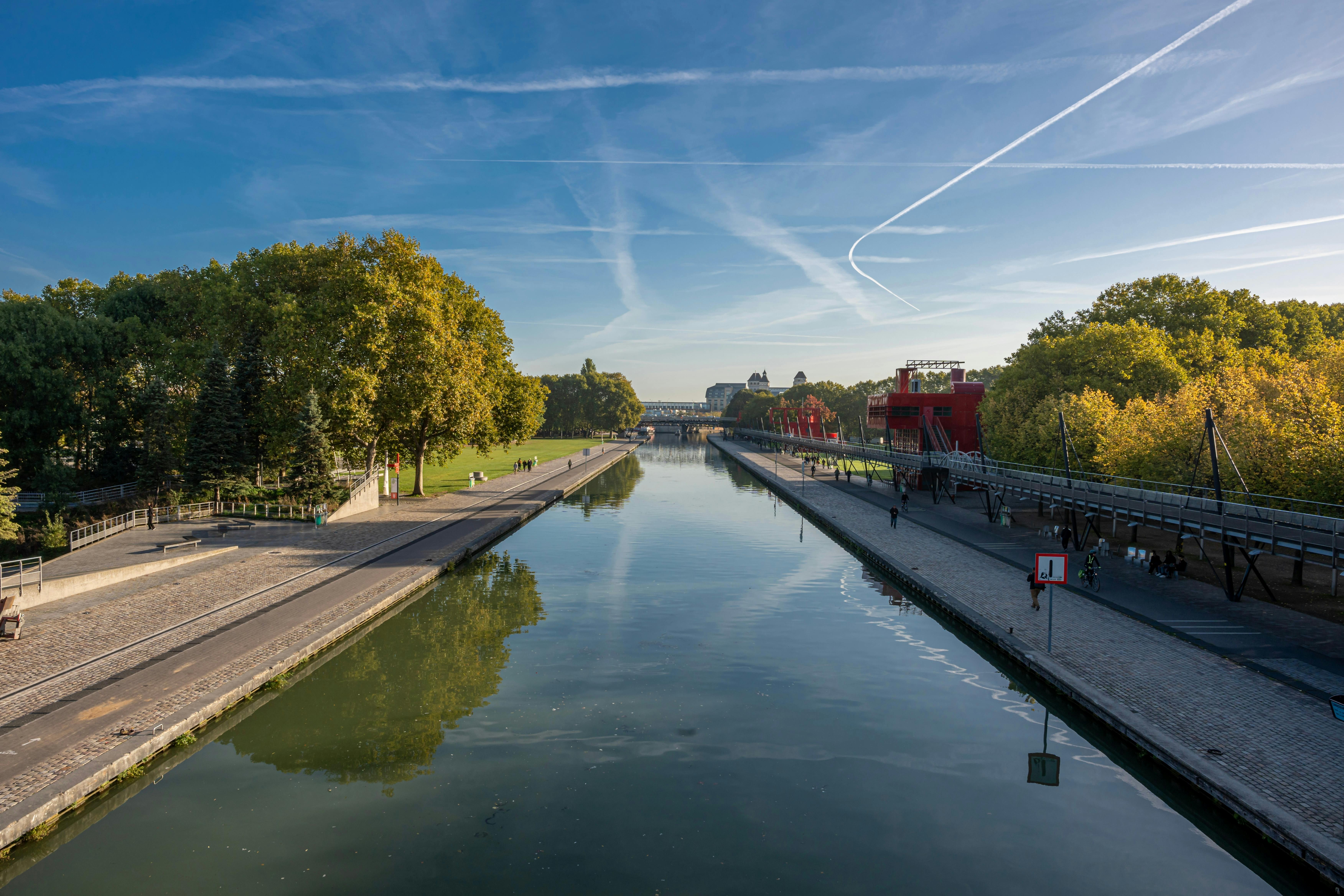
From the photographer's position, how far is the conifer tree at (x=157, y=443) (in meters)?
38.7

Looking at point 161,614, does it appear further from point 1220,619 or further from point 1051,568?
point 1220,619

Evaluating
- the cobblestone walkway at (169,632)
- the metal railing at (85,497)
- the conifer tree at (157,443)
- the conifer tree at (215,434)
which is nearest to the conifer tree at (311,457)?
the conifer tree at (215,434)

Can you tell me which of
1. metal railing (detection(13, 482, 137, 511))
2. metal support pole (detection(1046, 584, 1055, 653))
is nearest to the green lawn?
metal railing (detection(13, 482, 137, 511))

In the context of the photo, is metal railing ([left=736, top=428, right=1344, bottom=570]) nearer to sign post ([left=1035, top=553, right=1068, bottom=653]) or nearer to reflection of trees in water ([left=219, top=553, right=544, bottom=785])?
sign post ([left=1035, top=553, right=1068, bottom=653])

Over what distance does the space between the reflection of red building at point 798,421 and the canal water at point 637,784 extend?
90820 millimetres

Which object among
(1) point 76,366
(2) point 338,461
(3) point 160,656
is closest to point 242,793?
(3) point 160,656

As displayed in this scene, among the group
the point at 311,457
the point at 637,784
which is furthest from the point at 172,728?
the point at 311,457

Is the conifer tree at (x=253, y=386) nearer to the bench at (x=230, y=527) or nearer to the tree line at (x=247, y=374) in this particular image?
the tree line at (x=247, y=374)

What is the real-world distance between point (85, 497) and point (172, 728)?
3551 centimetres

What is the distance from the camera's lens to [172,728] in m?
12.8

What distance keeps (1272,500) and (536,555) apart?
2944 cm

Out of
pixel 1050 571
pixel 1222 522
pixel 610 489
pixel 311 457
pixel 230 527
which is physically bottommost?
pixel 610 489

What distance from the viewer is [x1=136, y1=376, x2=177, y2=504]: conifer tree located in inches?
1522

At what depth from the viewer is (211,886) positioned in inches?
368
